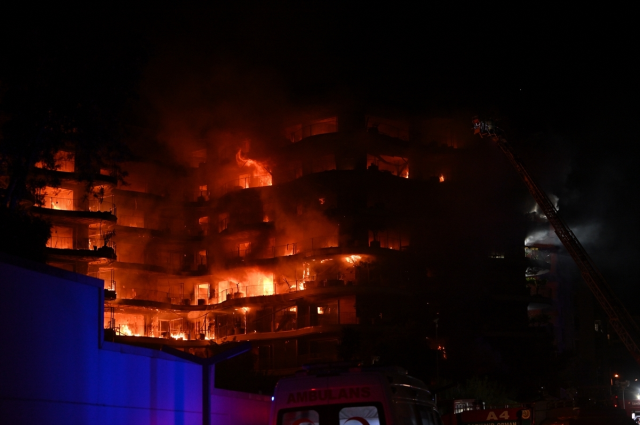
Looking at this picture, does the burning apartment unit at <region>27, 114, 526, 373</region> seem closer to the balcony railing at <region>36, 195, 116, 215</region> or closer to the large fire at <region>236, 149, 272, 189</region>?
the large fire at <region>236, 149, 272, 189</region>

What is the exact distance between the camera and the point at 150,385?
50.8 ft

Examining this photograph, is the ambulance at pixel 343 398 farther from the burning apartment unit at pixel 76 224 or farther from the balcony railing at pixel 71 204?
the balcony railing at pixel 71 204

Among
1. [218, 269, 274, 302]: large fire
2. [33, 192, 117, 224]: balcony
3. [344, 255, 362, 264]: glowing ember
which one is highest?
[33, 192, 117, 224]: balcony

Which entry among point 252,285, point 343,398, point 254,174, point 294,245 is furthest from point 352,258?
point 343,398

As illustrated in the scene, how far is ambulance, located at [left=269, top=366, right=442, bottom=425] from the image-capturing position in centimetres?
1093

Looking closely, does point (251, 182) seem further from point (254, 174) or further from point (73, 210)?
point (73, 210)

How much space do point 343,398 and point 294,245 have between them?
5546 cm

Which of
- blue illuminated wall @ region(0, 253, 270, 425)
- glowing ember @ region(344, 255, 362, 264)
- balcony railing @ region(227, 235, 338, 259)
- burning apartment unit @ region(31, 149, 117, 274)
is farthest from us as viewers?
balcony railing @ region(227, 235, 338, 259)

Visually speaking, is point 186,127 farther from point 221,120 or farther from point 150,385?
point 150,385

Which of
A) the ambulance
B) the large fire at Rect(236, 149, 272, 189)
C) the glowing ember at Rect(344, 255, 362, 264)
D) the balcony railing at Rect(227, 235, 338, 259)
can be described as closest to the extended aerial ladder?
the glowing ember at Rect(344, 255, 362, 264)

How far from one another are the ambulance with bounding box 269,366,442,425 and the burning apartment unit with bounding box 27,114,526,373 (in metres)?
43.5

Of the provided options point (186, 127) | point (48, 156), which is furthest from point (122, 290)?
point (48, 156)

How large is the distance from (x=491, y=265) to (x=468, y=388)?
22.2m

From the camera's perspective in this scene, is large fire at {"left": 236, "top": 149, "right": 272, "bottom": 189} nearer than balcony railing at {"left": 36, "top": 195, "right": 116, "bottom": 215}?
No
